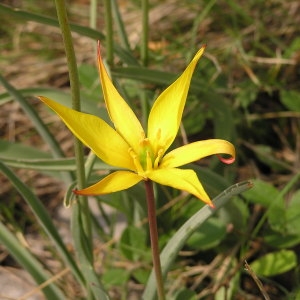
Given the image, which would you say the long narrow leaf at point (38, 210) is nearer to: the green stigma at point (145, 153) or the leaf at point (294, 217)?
the green stigma at point (145, 153)

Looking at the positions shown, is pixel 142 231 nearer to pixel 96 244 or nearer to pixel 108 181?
pixel 96 244

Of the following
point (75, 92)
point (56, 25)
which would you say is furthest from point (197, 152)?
point (56, 25)

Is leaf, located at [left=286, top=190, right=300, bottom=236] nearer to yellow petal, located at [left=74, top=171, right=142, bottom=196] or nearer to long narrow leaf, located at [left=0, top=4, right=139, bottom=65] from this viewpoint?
long narrow leaf, located at [left=0, top=4, right=139, bottom=65]

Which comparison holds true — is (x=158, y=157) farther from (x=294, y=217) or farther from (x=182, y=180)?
(x=294, y=217)

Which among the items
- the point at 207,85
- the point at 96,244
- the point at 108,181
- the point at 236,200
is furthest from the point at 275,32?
the point at 108,181

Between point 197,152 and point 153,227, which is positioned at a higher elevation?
point 197,152

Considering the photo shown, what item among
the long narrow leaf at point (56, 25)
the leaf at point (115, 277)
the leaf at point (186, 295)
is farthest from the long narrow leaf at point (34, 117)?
the leaf at point (186, 295)
